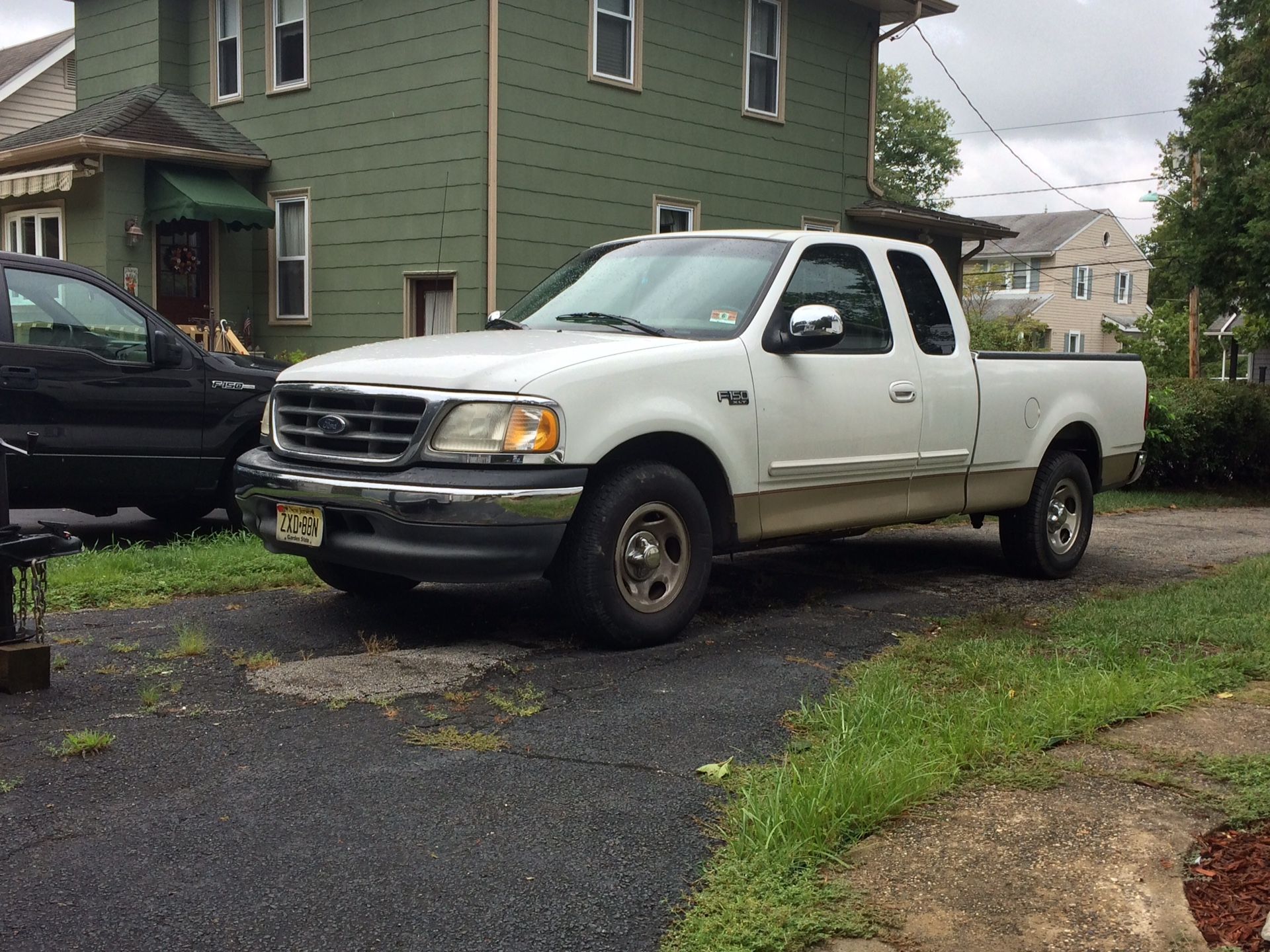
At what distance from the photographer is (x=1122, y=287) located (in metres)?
59.3

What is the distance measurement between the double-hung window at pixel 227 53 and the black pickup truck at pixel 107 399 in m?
10.8

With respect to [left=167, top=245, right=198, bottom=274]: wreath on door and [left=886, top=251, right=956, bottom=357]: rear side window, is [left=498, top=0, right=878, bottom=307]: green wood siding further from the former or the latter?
[left=886, top=251, right=956, bottom=357]: rear side window

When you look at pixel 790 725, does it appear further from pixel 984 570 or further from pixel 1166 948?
pixel 984 570

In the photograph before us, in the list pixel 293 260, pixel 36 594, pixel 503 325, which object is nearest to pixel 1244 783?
pixel 36 594

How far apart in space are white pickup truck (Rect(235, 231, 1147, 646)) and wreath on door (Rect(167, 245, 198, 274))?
38.0 feet

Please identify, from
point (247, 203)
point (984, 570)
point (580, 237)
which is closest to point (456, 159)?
point (580, 237)

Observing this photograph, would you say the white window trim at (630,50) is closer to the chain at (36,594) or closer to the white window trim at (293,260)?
the white window trim at (293,260)

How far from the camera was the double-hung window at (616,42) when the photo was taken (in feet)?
52.9

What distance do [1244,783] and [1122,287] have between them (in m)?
59.8

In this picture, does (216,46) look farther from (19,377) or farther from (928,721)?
(928,721)

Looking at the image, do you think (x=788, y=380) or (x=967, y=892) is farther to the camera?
(x=788, y=380)

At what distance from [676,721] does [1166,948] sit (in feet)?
6.58

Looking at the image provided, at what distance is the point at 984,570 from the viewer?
27.6 ft

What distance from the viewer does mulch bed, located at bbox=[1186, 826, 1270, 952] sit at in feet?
9.75
